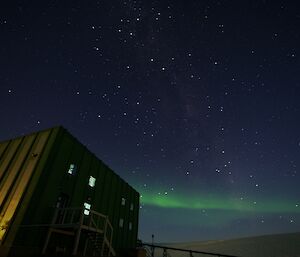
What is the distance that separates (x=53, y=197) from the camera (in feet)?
58.4

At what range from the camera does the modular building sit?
15.4m

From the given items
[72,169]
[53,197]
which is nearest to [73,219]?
[53,197]

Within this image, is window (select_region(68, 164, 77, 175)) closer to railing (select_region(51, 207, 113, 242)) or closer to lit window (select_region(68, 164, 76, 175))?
lit window (select_region(68, 164, 76, 175))

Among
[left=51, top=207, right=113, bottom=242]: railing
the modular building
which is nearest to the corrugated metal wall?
the modular building

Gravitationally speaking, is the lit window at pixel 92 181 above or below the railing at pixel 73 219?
above

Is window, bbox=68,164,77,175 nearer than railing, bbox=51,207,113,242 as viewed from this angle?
No

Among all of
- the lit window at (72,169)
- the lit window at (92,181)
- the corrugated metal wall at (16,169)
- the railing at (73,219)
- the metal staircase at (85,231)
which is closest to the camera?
the railing at (73,219)

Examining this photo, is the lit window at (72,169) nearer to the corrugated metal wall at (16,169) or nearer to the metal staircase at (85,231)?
the corrugated metal wall at (16,169)

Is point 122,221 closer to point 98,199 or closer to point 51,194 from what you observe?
point 98,199

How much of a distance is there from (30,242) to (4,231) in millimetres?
1699

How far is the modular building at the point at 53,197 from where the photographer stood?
15375 mm

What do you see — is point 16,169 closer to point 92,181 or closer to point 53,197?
point 53,197

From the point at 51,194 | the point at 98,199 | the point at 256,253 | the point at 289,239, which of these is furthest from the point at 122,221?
the point at 289,239

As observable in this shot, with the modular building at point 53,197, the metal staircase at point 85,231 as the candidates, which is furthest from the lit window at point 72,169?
the metal staircase at point 85,231
